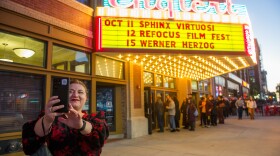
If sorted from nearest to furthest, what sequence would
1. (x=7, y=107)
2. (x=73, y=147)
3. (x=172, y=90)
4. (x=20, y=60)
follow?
1. (x=73, y=147)
2. (x=7, y=107)
3. (x=20, y=60)
4. (x=172, y=90)

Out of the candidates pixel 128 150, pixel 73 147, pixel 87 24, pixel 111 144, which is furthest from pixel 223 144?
pixel 73 147

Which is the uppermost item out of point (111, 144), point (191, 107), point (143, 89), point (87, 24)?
point (87, 24)

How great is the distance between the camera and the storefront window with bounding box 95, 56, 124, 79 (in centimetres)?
868

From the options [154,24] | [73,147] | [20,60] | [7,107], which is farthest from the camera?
[154,24]

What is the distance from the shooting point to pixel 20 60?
5957 mm

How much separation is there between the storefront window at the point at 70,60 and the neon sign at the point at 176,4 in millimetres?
2204

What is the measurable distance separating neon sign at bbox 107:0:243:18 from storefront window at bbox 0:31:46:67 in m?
3.18

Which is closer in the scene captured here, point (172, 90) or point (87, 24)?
point (87, 24)

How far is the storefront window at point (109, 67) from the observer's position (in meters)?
8.68

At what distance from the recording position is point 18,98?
5801 millimetres

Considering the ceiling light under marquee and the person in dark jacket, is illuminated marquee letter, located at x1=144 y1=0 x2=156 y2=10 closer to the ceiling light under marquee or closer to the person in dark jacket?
the ceiling light under marquee

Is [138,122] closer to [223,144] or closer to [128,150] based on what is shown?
[128,150]

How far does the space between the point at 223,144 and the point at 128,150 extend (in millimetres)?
3277

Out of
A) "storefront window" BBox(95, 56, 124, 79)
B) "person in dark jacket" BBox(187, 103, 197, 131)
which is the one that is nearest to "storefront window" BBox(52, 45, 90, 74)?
"storefront window" BBox(95, 56, 124, 79)
